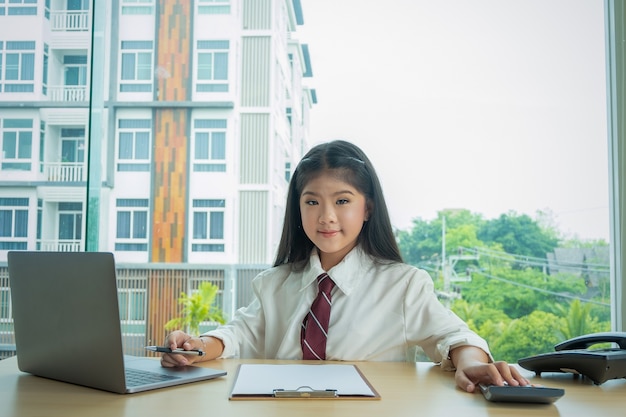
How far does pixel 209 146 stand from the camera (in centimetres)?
402

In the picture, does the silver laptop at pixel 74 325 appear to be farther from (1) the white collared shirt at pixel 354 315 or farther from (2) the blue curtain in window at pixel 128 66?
(2) the blue curtain in window at pixel 128 66

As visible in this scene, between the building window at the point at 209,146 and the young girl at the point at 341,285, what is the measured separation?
7.62ft

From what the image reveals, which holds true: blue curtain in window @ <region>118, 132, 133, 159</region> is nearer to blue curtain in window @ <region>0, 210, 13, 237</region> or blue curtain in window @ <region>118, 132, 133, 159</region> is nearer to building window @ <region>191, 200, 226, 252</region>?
building window @ <region>191, 200, 226, 252</region>

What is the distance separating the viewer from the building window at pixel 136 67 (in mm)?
3971

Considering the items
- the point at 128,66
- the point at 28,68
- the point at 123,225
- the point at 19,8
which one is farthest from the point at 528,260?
the point at 19,8

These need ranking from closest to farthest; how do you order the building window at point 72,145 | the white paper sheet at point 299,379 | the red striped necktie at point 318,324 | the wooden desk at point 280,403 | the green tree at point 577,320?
the wooden desk at point 280,403, the white paper sheet at point 299,379, the red striped necktie at point 318,324, the building window at point 72,145, the green tree at point 577,320

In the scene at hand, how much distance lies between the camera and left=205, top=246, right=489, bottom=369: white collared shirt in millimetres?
1535

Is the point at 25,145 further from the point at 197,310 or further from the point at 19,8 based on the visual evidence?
the point at 197,310

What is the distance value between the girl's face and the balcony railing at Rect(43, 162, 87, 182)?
7.09 ft

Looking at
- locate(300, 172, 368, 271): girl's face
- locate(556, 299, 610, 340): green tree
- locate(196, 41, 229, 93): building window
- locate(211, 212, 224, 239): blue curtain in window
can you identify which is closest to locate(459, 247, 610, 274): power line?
locate(556, 299, 610, 340): green tree

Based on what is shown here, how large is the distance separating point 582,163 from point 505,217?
0.53 metres

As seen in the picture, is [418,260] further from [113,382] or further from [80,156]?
[113,382]

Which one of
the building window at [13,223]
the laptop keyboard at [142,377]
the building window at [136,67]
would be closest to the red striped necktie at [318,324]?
the laptop keyboard at [142,377]

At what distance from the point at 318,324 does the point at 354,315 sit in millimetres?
102
